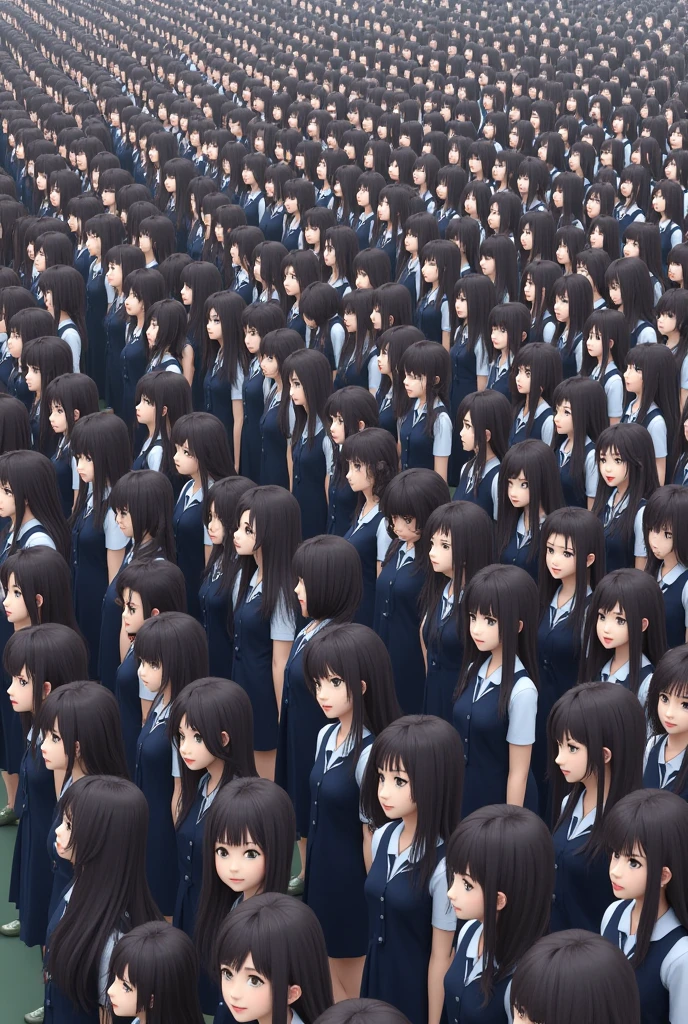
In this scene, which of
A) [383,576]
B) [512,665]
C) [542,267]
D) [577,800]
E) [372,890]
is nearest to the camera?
[372,890]

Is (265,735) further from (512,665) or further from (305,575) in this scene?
(512,665)

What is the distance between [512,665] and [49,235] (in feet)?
19.8

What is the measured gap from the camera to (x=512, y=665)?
4680mm

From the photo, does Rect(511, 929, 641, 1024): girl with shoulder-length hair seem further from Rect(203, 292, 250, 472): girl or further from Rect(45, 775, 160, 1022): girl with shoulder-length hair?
Rect(203, 292, 250, 472): girl

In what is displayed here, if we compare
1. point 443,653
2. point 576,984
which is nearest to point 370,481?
point 443,653

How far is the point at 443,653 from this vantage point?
5328 millimetres

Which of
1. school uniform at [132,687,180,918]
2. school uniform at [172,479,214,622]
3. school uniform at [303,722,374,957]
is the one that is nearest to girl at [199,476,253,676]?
school uniform at [172,479,214,622]

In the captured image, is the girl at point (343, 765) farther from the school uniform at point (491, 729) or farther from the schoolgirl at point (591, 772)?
the schoolgirl at point (591, 772)

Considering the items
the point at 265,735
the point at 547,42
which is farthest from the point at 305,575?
the point at 547,42

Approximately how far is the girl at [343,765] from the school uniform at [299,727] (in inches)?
18.5

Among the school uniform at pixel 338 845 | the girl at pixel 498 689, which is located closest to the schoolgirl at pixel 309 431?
the girl at pixel 498 689

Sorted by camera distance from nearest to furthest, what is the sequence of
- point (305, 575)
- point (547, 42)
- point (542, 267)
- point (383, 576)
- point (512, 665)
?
point (512, 665) < point (305, 575) < point (383, 576) < point (542, 267) < point (547, 42)

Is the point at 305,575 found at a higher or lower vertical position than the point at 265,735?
higher

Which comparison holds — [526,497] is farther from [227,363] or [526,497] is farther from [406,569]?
[227,363]
